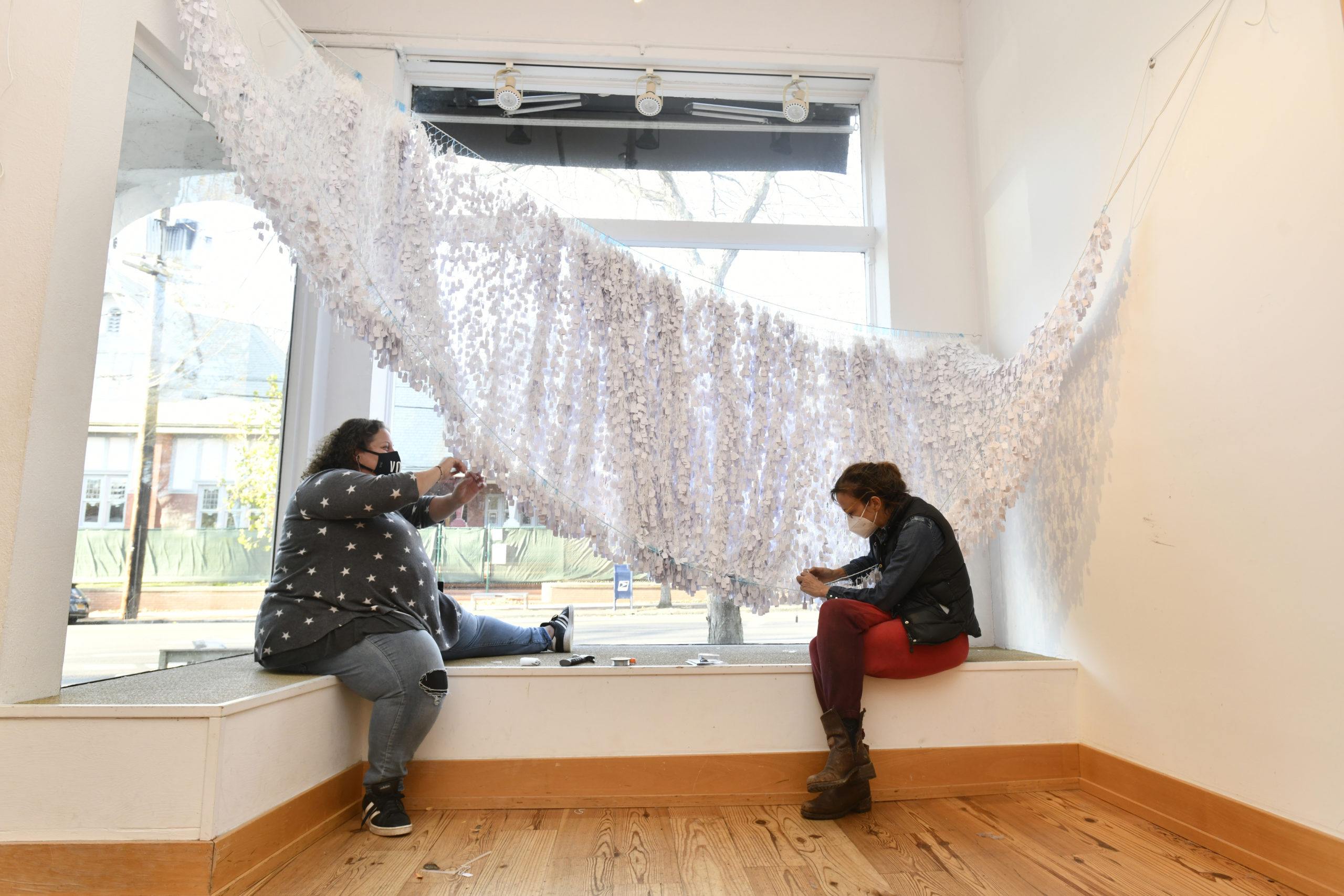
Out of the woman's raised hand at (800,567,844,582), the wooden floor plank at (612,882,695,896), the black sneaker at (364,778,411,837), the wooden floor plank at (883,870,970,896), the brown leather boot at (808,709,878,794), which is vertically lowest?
the wooden floor plank at (612,882,695,896)

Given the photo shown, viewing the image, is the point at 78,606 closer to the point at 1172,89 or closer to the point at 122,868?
the point at 122,868

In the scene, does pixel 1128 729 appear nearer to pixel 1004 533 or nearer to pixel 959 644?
pixel 959 644

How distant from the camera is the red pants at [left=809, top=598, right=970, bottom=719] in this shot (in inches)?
78.7

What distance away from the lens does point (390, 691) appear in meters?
1.85

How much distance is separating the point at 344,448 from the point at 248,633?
31.3 inches

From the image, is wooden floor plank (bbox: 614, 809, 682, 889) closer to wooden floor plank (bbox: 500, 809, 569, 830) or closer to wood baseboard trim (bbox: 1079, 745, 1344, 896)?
wooden floor plank (bbox: 500, 809, 569, 830)

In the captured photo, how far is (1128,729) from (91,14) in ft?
9.59

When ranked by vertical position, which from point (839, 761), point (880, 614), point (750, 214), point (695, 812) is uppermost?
point (750, 214)

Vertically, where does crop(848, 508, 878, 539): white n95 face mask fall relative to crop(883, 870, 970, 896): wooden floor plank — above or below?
above

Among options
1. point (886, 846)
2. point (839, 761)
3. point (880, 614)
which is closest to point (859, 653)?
point (880, 614)

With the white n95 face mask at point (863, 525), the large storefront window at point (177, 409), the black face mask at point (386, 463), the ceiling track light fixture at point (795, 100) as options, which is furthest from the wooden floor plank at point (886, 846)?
the ceiling track light fixture at point (795, 100)

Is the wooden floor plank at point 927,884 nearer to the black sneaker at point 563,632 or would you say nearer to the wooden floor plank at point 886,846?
the wooden floor plank at point 886,846

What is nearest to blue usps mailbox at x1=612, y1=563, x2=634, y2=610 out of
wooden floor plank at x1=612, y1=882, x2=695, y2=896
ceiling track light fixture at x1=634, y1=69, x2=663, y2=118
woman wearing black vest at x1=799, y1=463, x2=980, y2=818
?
woman wearing black vest at x1=799, y1=463, x2=980, y2=818

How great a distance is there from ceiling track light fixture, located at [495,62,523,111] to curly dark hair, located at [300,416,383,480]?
1.49 metres
